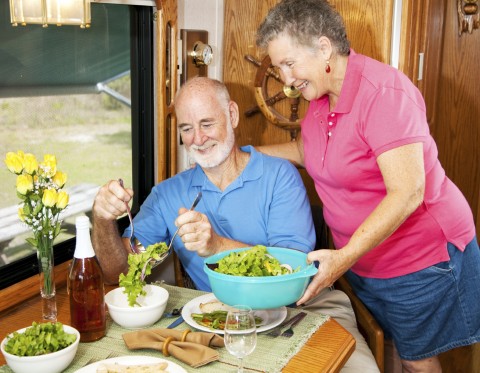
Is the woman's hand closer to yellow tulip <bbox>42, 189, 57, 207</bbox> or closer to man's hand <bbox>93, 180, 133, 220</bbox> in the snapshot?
man's hand <bbox>93, 180, 133, 220</bbox>

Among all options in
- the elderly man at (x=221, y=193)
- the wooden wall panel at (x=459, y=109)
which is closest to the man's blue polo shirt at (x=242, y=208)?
the elderly man at (x=221, y=193)

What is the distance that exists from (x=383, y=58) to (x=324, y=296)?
3.29 ft

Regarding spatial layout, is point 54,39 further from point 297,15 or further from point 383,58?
point 383,58

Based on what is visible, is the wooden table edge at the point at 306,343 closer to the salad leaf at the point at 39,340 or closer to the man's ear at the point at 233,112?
the salad leaf at the point at 39,340

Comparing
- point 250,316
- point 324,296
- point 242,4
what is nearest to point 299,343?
point 250,316

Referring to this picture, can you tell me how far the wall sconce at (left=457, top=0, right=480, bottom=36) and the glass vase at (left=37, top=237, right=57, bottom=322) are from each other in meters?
2.53

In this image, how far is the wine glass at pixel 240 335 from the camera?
144cm

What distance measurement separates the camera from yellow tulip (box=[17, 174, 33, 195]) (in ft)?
5.29

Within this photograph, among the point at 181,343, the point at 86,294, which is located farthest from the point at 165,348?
the point at 86,294

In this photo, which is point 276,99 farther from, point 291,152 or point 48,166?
point 48,166

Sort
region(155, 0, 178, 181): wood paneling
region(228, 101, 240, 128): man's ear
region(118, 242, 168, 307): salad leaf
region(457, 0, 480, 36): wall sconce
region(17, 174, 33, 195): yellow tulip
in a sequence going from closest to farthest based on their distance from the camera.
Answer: region(17, 174, 33, 195): yellow tulip, region(118, 242, 168, 307): salad leaf, region(228, 101, 240, 128): man's ear, region(155, 0, 178, 181): wood paneling, region(457, 0, 480, 36): wall sconce

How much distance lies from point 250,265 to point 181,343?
0.28 metres

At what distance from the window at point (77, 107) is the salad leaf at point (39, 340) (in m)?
0.55

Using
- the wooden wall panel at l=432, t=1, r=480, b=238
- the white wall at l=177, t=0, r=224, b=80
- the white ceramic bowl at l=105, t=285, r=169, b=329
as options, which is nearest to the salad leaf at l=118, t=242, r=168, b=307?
the white ceramic bowl at l=105, t=285, r=169, b=329
